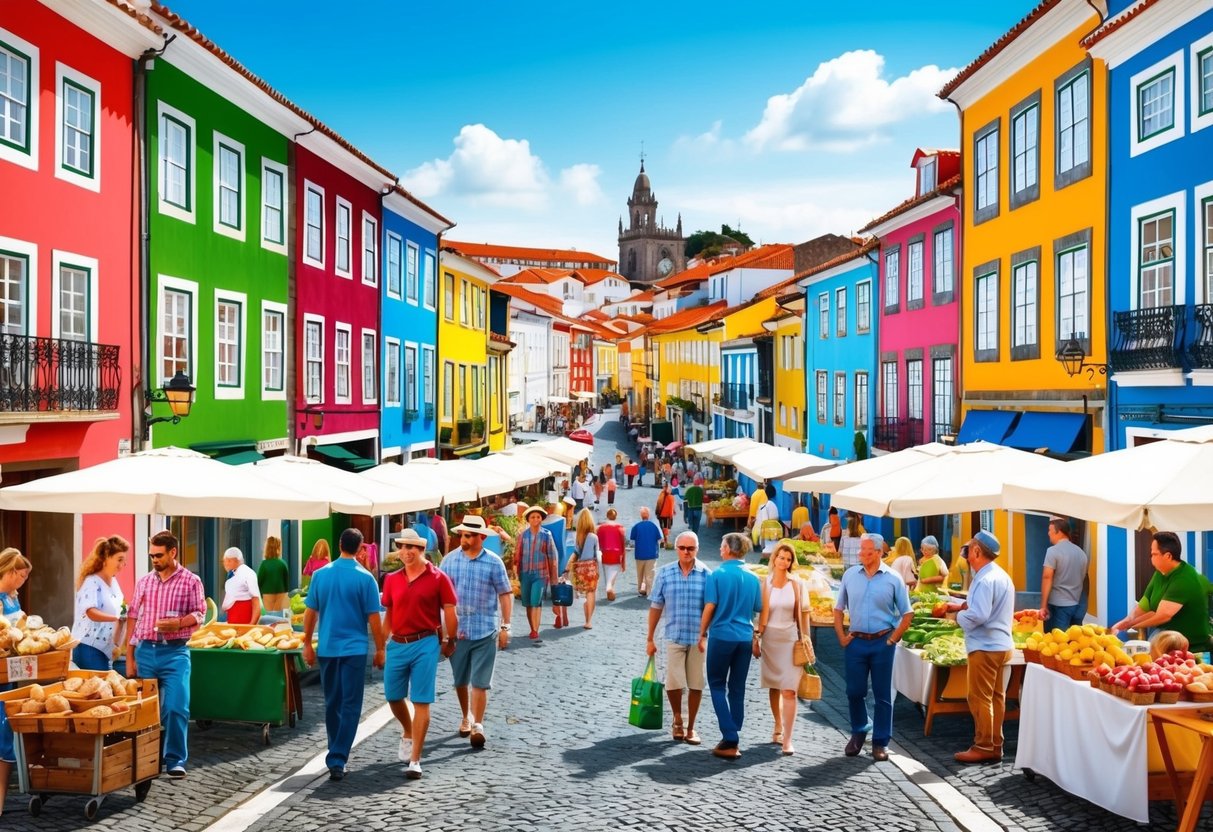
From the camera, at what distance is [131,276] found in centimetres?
1692

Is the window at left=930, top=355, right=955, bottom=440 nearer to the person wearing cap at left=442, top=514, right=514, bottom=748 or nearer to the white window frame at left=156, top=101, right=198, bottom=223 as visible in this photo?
the white window frame at left=156, top=101, right=198, bottom=223

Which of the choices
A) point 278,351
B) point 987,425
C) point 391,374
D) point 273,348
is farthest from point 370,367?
point 987,425

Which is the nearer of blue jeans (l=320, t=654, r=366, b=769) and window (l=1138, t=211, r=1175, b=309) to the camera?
blue jeans (l=320, t=654, r=366, b=769)

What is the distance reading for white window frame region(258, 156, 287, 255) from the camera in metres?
21.9

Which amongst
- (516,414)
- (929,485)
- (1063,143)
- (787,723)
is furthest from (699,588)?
(516,414)

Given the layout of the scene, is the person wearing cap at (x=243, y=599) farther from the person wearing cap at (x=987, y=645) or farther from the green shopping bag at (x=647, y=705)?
the person wearing cap at (x=987, y=645)

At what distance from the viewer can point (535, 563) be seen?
16547 millimetres

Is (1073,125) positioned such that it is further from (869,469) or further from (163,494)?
(163,494)

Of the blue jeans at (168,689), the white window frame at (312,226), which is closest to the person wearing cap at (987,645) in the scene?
the blue jeans at (168,689)

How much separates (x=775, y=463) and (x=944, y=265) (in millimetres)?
6026

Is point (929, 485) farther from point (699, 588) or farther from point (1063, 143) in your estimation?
point (1063, 143)

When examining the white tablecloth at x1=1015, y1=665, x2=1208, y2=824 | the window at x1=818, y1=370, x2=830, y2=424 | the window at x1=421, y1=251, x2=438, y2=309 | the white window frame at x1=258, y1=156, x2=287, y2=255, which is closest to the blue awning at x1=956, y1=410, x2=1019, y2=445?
the white window frame at x1=258, y1=156, x2=287, y2=255

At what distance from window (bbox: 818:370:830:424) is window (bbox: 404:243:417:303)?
13.1 m

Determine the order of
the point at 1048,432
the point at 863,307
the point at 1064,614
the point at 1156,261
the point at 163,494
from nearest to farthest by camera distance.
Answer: the point at 163,494 < the point at 1064,614 < the point at 1156,261 < the point at 1048,432 < the point at 863,307
